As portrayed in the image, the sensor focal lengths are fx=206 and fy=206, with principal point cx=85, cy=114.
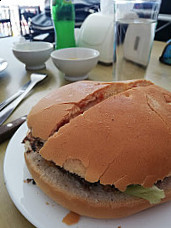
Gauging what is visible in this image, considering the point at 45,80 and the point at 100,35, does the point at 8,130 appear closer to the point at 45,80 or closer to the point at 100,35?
the point at 45,80

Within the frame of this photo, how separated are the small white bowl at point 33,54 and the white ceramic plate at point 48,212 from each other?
Answer: 1.16m

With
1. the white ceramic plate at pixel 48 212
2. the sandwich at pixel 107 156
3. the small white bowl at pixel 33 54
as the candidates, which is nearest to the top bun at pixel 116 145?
the sandwich at pixel 107 156

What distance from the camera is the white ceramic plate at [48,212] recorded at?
558 mm

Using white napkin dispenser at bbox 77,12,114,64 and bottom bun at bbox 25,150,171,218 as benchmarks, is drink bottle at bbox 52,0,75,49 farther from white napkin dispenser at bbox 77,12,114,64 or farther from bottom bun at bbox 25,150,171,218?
bottom bun at bbox 25,150,171,218

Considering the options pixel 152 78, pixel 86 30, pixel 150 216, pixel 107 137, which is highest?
pixel 86 30

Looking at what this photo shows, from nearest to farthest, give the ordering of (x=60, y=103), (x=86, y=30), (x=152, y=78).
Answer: (x=60, y=103) → (x=152, y=78) → (x=86, y=30)

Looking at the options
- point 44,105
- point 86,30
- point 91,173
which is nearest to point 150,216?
point 91,173

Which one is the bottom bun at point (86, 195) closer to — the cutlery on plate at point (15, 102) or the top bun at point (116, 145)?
the top bun at point (116, 145)

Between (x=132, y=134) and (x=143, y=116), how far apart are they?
8 cm

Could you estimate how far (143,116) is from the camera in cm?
61

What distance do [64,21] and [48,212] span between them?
1597 mm

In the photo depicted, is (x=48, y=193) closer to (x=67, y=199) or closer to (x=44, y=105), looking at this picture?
(x=67, y=199)

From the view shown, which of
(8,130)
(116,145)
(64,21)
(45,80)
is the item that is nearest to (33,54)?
(45,80)

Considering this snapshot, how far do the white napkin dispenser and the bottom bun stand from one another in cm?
134
